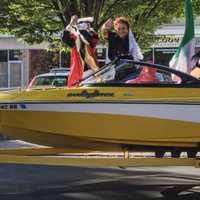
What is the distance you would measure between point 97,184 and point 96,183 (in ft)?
0.31

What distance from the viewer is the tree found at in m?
15.6

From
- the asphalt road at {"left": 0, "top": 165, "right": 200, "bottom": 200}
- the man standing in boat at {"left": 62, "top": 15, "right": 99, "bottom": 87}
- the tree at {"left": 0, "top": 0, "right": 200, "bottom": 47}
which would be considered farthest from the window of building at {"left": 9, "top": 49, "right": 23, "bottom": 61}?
the man standing in boat at {"left": 62, "top": 15, "right": 99, "bottom": 87}

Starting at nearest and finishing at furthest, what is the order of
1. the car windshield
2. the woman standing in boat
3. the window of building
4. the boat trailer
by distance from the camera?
the boat trailer → the woman standing in boat → the car windshield → the window of building

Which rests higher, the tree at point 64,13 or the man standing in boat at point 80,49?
the tree at point 64,13

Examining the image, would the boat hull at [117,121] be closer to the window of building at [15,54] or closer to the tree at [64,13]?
the tree at [64,13]

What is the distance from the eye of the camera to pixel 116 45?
8102 mm

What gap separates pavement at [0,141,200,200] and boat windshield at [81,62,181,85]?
1.51m

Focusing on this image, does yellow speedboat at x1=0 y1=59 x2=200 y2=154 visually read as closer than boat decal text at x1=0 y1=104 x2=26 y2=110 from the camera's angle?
Yes

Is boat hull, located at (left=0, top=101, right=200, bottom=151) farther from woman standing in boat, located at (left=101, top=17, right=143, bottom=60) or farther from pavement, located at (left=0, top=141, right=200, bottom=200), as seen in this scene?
woman standing in boat, located at (left=101, top=17, right=143, bottom=60)

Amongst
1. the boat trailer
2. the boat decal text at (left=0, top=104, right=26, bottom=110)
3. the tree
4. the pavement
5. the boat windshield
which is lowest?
the pavement

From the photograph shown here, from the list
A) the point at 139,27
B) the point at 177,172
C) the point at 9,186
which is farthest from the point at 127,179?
the point at 139,27

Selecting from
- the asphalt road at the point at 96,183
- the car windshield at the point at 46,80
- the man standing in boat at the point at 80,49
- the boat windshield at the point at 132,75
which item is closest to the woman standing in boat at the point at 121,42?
the man standing in boat at the point at 80,49

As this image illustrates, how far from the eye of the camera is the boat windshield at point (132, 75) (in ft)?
23.9

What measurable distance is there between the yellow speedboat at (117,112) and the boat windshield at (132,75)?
0.01 meters
